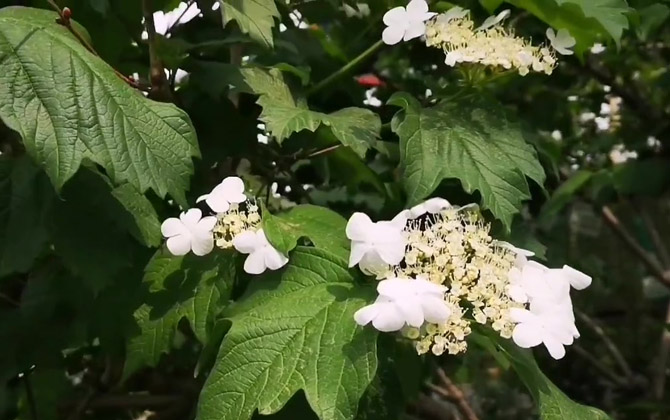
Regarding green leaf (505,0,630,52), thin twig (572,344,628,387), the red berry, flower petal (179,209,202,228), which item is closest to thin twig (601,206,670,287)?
thin twig (572,344,628,387)

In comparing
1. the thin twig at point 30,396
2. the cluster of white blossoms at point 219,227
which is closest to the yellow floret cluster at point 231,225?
the cluster of white blossoms at point 219,227

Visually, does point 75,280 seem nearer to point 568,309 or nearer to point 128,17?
point 128,17

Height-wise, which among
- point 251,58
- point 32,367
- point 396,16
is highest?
point 396,16

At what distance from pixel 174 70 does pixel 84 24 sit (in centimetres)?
12

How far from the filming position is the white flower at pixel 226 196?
0.63 metres

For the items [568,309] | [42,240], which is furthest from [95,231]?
[568,309]

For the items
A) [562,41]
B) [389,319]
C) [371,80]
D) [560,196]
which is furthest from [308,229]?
[560,196]

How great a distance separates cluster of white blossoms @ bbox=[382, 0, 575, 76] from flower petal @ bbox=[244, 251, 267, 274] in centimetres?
23

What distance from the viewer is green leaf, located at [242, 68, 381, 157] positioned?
0.70 metres

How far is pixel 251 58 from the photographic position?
3.01 feet

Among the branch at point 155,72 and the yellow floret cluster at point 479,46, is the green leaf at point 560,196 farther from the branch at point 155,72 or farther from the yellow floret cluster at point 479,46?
the branch at point 155,72

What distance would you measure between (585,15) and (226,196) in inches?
13.7

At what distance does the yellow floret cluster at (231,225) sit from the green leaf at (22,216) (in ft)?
0.52

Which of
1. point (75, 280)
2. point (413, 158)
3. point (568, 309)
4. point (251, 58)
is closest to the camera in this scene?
point (568, 309)
